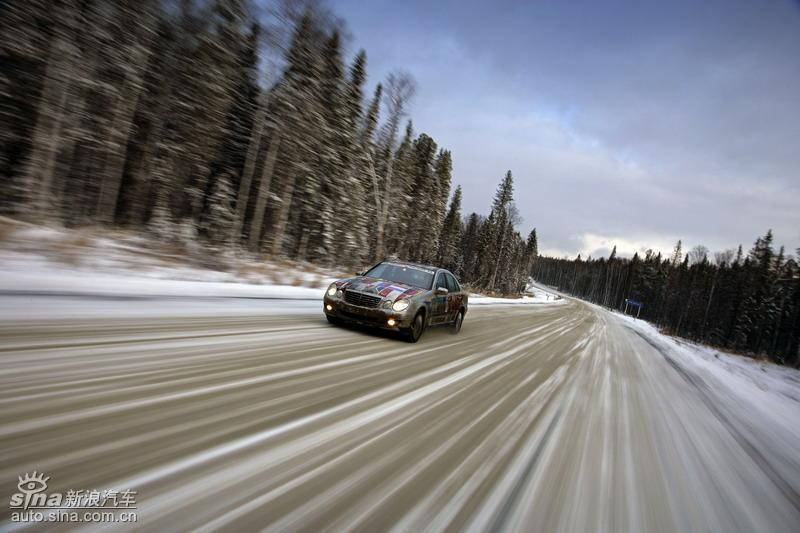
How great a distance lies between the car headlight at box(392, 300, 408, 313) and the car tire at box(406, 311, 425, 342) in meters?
0.36

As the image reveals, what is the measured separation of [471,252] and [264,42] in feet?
186

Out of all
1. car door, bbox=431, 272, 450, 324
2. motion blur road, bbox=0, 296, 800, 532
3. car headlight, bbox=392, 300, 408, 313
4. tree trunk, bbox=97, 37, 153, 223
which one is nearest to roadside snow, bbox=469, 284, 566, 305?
car door, bbox=431, 272, 450, 324

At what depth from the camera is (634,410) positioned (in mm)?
5188

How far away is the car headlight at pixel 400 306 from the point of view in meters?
6.93

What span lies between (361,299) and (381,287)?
20.5 inches

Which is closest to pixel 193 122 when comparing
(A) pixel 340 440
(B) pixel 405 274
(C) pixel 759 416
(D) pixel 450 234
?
(B) pixel 405 274

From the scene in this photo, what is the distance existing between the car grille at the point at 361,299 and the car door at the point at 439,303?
1567 millimetres

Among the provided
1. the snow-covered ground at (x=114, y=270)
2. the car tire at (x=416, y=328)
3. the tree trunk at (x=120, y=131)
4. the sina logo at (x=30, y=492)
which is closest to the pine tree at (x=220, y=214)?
the tree trunk at (x=120, y=131)

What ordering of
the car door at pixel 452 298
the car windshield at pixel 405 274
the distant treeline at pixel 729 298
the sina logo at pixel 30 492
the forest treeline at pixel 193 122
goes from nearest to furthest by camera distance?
the sina logo at pixel 30 492
the car windshield at pixel 405 274
the car door at pixel 452 298
the forest treeline at pixel 193 122
the distant treeline at pixel 729 298

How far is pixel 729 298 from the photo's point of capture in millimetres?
65250

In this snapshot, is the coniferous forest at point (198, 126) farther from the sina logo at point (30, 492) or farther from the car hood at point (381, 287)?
the sina logo at point (30, 492)

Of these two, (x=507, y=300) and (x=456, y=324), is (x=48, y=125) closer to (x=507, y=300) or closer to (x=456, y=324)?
(x=456, y=324)

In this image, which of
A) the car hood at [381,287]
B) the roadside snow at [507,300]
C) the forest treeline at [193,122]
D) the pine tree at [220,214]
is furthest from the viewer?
the roadside snow at [507,300]

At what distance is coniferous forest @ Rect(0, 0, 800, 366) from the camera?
57.0 ft
